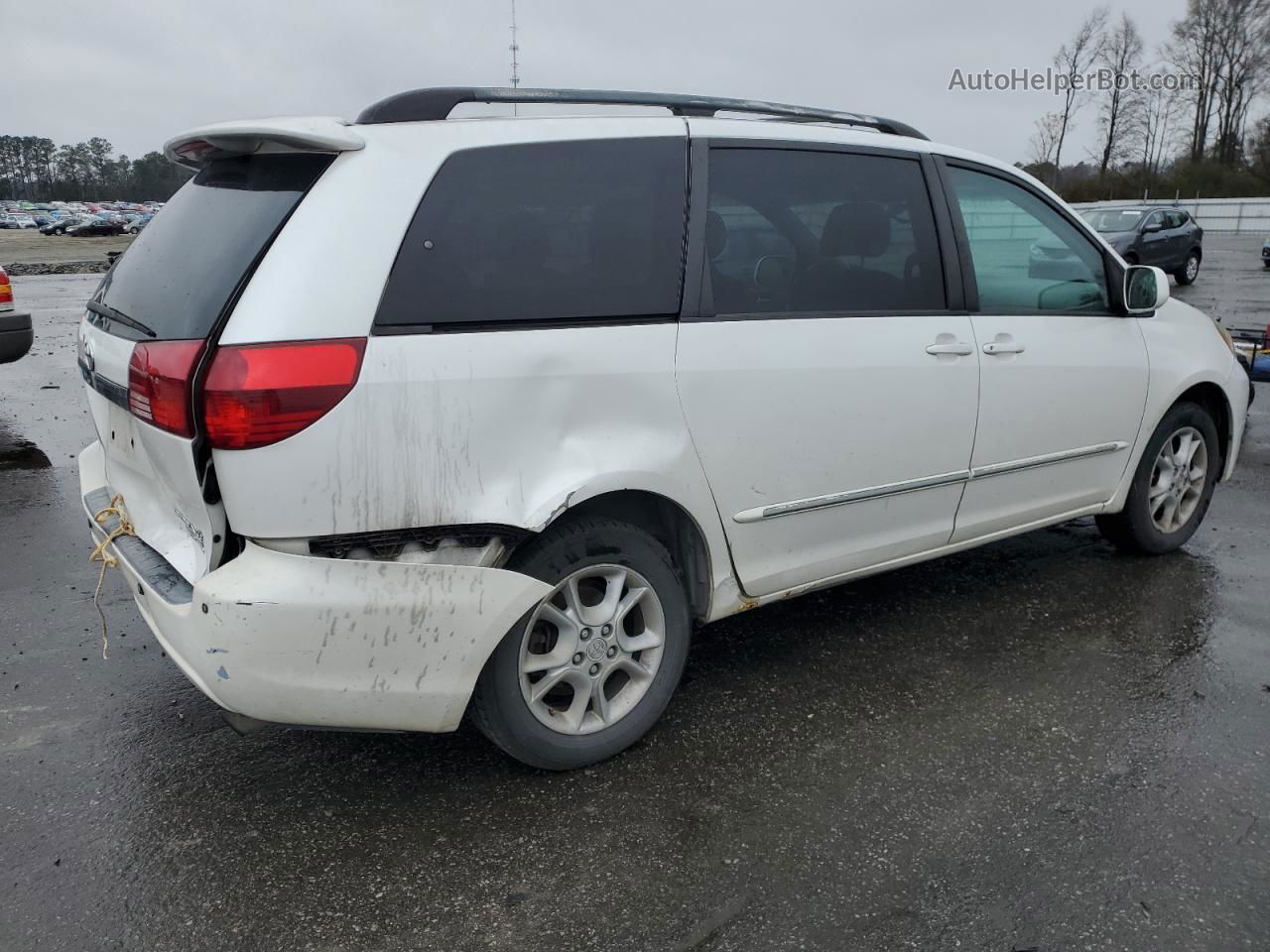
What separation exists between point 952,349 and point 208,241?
2.36 metres

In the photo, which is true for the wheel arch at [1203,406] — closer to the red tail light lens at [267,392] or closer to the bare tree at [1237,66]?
the red tail light lens at [267,392]

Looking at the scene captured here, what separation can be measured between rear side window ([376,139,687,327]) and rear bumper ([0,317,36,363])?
6.75 metres

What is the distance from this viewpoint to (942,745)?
10.2ft

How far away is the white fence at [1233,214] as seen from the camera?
44.2 m

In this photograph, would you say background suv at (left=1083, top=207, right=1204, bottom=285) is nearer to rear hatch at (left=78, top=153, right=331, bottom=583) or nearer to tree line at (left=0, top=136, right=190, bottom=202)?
rear hatch at (left=78, top=153, right=331, bottom=583)

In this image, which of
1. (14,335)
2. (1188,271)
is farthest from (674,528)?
(1188,271)

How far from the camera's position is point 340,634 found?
2467mm

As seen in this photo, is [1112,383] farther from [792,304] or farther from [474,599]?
[474,599]

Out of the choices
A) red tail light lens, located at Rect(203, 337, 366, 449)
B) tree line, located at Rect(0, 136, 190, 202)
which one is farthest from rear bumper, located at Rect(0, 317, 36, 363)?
tree line, located at Rect(0, 136, 190, 202)

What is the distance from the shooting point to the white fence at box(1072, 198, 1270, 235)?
4425 cm

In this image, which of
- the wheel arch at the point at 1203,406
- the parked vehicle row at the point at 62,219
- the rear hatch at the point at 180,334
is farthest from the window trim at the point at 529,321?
the parked vehicle row at the point at 62,219

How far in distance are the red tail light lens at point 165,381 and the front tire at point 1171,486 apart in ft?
12.5

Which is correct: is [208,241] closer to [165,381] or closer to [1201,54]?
[165,381]

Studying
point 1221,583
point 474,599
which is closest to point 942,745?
point 474,599
